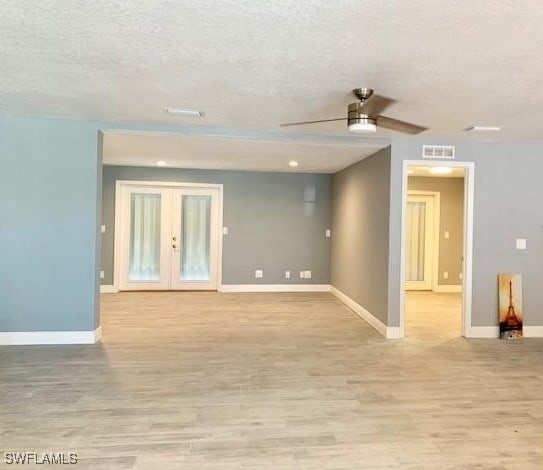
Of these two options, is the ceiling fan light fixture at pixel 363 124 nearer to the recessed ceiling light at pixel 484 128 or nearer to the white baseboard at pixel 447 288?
the recessed ceiling light at pixel 484 128

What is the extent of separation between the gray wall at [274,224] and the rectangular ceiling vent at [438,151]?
309 centimetres

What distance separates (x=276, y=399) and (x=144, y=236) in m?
5.20

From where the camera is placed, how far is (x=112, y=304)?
6215 millimetres

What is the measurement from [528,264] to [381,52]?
376cm

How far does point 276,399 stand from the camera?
2.95 m

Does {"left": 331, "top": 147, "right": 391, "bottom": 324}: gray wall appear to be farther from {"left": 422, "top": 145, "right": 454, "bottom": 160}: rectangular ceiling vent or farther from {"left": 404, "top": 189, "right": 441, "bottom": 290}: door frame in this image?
{"left": 404, "top": 189, "right": 441, "bottom": 290}: door frame

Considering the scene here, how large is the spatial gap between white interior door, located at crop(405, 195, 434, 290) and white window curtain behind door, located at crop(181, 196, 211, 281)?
4069 millimetres

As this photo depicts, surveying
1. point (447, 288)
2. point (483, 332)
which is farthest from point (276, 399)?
point (447, 288)

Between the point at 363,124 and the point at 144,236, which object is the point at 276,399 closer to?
the point at 363,124

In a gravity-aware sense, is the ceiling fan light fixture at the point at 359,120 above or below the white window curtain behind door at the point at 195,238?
above

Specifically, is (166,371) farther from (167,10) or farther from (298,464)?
Result: (167,10)

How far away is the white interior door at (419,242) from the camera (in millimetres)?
8125

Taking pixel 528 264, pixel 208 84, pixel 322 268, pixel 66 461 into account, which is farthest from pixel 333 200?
pixel 66 461

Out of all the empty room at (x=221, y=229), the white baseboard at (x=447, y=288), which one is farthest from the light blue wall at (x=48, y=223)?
the white baseboard at (x=447, y=288)
